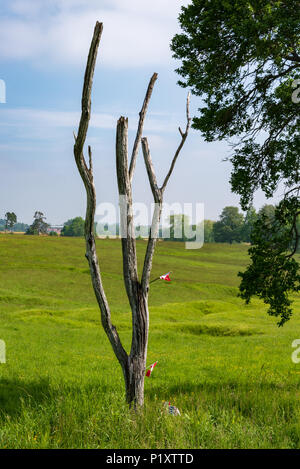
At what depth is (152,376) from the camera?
51.3ft

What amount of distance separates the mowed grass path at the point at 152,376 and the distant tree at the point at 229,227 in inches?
3812

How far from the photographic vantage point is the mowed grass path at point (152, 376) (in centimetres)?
739

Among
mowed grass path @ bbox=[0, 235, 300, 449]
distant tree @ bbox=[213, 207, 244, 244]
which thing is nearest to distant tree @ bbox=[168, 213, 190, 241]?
distant tree @ bbox=[213, 207, 244, 244]

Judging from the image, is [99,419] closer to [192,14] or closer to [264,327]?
[192,14]

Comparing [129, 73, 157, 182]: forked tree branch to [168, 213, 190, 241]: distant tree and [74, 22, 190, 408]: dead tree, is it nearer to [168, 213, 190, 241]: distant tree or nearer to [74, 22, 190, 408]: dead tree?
[74, 22, 190, 408]: dead tree

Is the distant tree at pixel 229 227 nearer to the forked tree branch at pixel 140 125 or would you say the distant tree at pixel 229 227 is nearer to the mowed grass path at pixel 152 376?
the mowed grass path at pixel 152 376

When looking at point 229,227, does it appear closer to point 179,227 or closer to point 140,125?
point 179,227

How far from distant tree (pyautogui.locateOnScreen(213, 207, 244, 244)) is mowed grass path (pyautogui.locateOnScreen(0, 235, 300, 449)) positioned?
96.8 metres

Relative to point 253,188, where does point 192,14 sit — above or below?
above

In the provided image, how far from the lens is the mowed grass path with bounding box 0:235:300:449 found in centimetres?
739

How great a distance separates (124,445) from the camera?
22.8ft

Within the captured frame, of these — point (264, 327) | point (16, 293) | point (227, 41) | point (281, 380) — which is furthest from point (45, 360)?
point (16, 293)
